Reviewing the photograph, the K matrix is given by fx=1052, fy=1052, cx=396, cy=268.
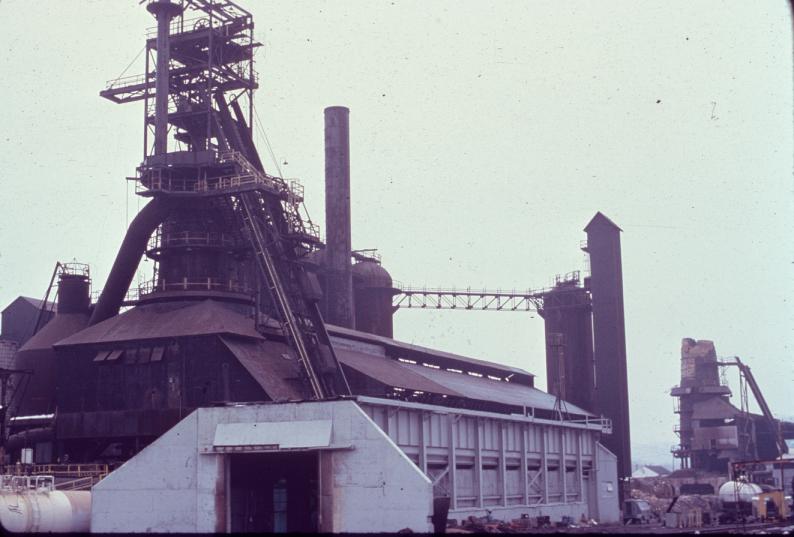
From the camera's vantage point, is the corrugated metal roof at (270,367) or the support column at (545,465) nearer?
the corrugated metal roof at (270,367)

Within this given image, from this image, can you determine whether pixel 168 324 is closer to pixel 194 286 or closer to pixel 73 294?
pixel 194 286

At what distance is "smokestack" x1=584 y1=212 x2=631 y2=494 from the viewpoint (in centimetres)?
7481

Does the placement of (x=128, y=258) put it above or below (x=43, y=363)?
above

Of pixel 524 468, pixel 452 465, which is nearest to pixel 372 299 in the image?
pixel 524 468

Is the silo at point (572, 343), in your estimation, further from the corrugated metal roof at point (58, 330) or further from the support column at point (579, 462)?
the corrugated metal roof at point (58, 330)

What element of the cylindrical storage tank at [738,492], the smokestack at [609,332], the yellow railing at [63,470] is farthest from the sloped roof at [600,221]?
the yellow railing at [63,470]

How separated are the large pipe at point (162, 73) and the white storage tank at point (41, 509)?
1999 cm

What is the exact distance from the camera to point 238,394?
47.3m

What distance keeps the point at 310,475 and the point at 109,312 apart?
18.8 metres

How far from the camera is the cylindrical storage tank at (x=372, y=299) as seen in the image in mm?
75312

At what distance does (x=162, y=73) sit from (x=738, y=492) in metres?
38.1

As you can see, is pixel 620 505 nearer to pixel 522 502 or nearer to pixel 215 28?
pixel 522 502

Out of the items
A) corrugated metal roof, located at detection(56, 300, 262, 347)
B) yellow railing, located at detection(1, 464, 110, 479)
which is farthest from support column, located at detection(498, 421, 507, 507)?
yellow railing, located at detection(1, 464, 110, 479)

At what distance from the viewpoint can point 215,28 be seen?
5672 cm
